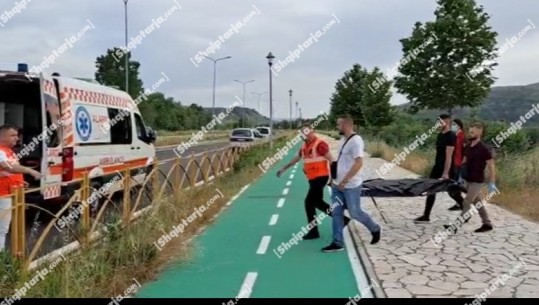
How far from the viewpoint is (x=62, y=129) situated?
8.41m

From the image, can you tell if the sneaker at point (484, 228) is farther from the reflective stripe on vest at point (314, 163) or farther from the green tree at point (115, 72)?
the green tree at point (115, 72)

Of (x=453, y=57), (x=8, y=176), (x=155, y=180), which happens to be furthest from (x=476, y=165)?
(x=453, y=57)

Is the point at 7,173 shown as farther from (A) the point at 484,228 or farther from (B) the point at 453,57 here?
(B) the point at 453,57

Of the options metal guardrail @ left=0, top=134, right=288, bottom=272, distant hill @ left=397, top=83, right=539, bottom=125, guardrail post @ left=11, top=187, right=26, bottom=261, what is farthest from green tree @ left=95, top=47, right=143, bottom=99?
guardrail post @ left=11, top=187, right=26, bottom=261

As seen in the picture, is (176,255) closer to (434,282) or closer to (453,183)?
(434,282)

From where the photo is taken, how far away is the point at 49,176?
8.12 m

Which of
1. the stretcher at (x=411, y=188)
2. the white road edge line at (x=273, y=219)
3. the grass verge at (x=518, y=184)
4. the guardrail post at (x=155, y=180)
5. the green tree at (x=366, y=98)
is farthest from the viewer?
the green tree at (x=366, y=98)

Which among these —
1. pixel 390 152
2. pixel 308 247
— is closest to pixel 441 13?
pixel 390 152

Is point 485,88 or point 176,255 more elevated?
point 485,88

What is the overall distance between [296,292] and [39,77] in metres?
5.08

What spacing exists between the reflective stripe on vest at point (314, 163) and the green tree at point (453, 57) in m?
12.8

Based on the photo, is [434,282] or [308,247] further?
[308,247]

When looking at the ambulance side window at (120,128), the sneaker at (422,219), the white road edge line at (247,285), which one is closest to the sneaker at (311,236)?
the white road edge line at (247,285)

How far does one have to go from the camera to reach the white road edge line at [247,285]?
5.40 meters
